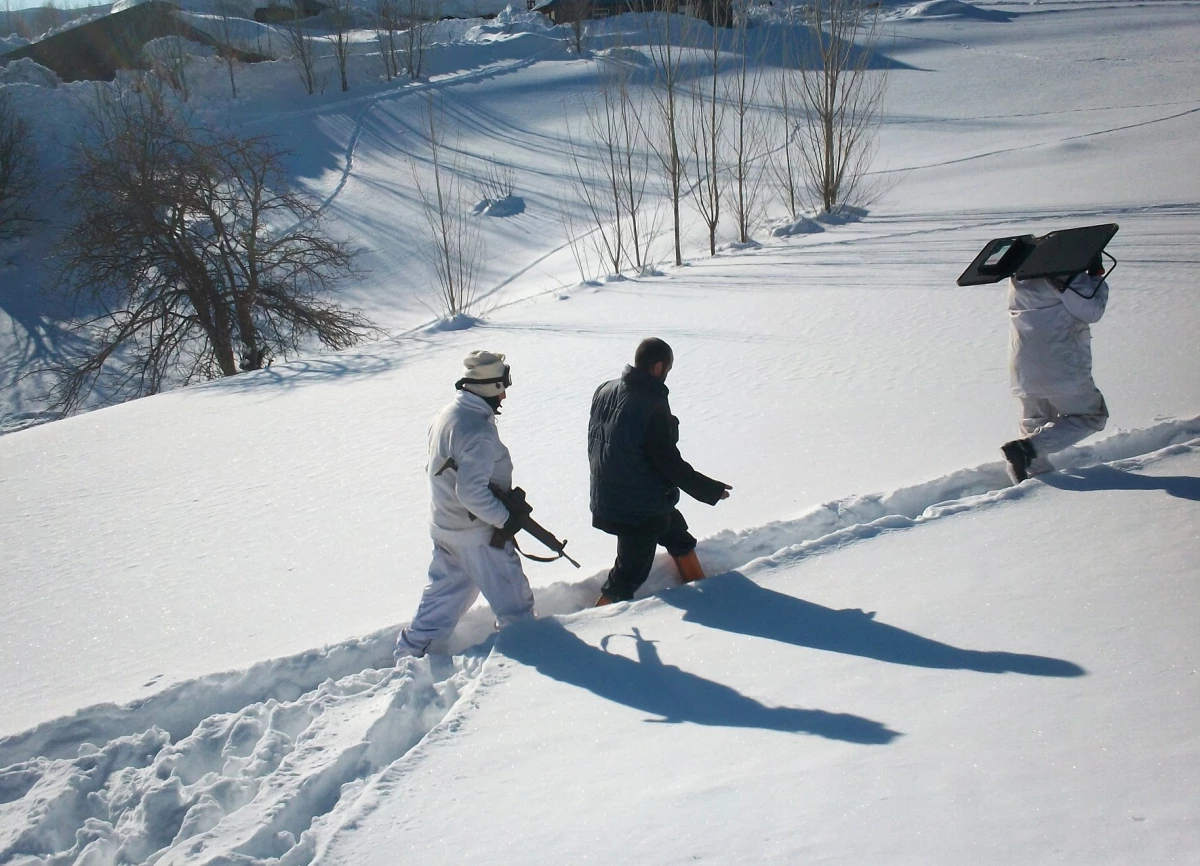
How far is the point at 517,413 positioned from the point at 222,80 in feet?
93.0

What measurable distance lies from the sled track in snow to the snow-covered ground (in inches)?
0.5

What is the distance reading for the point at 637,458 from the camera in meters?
3.91

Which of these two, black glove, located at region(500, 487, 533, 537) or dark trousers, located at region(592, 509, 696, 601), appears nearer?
black glove, located at region(500, 487, 533, 537)

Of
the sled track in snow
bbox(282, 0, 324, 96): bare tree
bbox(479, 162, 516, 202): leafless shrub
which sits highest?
bbox(282, 0, 324, 96): bare tree

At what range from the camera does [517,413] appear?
7660 millimetres

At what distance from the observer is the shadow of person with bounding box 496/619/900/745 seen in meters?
2.95

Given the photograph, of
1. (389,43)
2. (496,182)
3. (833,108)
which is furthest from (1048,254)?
(389,43)

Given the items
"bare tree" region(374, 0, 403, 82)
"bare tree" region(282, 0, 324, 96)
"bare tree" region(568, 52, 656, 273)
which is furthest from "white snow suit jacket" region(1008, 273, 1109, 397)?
"bare tree" region(374, 0, 403, 82)

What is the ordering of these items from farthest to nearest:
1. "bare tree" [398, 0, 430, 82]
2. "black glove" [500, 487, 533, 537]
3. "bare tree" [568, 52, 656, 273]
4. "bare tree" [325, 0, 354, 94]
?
"bare tree" [398, 0, 430, 82] → "bare tree" [325, 0, 354, 94] → "bare tree" [568, 52, 656, 273] → "black glove" [500, 487, 533, 537]

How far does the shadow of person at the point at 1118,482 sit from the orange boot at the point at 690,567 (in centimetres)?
186

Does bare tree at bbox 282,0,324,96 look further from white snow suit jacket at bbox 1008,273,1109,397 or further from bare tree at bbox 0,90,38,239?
white snow suit jacket at bbox 1008,273,1109,397

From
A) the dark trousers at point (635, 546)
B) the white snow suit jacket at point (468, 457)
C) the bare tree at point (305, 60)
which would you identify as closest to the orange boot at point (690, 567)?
the dark trousers at point (635, 546)

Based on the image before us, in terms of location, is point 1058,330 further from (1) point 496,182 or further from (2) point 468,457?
(1) point 496,182

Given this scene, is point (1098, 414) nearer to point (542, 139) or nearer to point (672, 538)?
point (672, 538)
